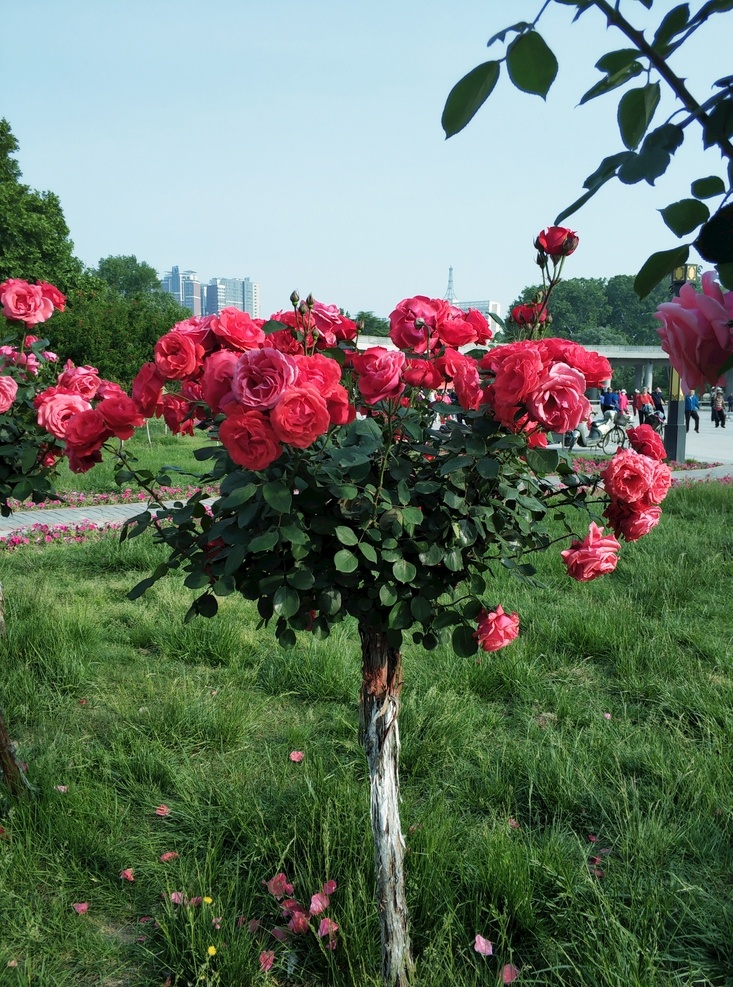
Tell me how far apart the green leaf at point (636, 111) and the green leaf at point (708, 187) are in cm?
9

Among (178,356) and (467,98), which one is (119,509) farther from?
(467,98)

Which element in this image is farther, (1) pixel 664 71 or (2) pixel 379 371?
(2) pixel 379 371

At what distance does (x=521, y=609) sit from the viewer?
546 centimetres

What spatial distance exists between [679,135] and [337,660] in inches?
153

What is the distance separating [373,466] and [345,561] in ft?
0.94

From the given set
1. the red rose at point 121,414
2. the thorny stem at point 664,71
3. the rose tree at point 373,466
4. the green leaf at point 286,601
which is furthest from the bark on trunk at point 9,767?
the thorny stem at point 664,71

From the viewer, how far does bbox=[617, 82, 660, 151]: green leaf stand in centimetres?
74

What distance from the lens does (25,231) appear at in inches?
1284

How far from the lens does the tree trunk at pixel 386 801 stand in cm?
224

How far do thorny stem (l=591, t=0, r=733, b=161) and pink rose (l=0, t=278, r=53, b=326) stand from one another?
132 inches

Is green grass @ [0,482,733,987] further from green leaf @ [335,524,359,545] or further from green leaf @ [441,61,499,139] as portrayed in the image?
green leaf @ [441,61,499,139]

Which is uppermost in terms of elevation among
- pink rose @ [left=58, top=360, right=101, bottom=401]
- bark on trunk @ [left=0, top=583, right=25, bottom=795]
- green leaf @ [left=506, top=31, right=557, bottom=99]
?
green leaf @ [left=506, top=31, right=557, bottom=99]

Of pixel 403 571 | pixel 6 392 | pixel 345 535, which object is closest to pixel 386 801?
pixel 403 571

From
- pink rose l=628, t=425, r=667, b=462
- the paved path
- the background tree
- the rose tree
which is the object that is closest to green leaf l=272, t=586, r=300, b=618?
the rose tree
